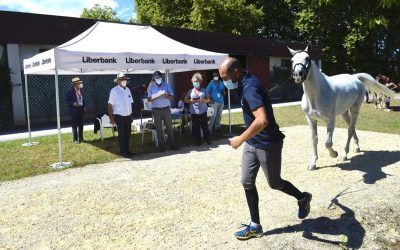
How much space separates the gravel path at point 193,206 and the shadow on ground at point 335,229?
0.01 m

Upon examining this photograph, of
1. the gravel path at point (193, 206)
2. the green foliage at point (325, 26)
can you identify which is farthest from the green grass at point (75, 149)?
the green foliage at point (325, 26)

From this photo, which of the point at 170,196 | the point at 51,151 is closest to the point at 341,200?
the point at 170,196

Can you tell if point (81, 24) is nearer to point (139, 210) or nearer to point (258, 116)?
point (139, 210)

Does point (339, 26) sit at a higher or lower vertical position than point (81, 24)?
higher

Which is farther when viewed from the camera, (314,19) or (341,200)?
(314,19)

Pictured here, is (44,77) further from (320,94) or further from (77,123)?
(320,94)

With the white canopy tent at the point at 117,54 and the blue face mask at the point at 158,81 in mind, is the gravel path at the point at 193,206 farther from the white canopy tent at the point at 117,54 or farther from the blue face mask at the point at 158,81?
the white canopy tent at the point at 117,54

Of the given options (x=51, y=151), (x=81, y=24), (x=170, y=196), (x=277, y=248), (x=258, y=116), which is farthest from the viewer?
(x=81, y=24)

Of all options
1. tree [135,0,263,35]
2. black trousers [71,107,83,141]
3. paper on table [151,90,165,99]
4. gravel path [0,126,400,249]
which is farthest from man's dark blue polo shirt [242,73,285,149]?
tree [135,0,263,35]

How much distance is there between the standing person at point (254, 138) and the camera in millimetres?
3896

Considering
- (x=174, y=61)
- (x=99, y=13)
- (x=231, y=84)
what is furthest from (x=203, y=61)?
(x=99, y=13)

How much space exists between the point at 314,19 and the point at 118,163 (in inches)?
1201

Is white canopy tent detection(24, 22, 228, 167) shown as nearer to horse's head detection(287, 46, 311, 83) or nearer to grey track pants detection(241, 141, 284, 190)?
horse's head detection(287, 46, 311, 83)

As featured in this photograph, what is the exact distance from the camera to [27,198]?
644 cm
